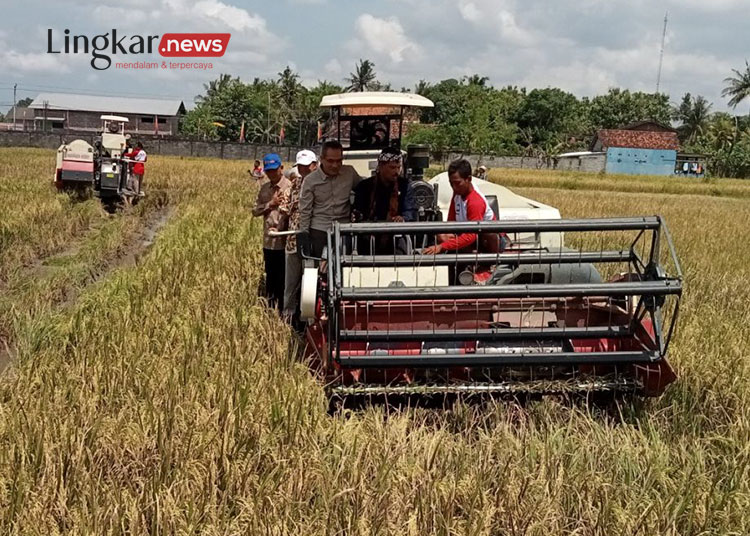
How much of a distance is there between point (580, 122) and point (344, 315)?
7079 cm

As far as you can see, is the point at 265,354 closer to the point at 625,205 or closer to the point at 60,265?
the point at 60,265

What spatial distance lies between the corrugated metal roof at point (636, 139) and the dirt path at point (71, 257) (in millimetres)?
49043

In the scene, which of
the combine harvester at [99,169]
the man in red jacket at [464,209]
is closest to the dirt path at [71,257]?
the combine harvester at [99,169]

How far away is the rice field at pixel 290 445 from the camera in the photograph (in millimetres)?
2873

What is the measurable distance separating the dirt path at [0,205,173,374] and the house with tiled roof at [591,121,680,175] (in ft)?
157

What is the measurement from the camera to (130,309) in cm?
596

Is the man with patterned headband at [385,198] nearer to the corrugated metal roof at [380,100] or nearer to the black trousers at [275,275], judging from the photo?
the corrugated metal roof at [380,100]

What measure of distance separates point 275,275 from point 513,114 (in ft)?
213

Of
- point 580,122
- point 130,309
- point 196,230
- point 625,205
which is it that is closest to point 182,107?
point 580,122

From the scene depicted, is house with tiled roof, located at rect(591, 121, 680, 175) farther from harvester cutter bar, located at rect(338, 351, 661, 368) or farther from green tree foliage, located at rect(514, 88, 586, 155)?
harvester cutter bar, located at rect(338, 351, 661, 368)

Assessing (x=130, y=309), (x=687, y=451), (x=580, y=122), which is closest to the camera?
(x=687, y=451)

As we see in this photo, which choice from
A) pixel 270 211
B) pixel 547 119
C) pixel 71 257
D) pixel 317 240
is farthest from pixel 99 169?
pixel 547 119

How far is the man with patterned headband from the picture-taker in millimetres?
5367

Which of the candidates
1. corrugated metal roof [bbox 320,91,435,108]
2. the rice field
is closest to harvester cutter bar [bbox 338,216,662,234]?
the rice field
